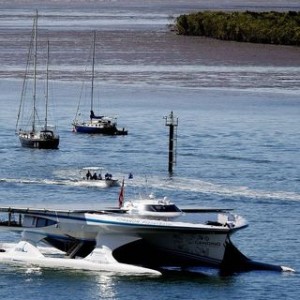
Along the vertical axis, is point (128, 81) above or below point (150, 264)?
above

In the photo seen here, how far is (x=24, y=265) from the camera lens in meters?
56.9

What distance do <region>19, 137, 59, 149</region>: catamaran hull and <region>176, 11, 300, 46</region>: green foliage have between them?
233ft

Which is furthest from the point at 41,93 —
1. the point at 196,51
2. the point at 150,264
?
the point at 150,264

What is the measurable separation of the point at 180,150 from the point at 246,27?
80975 millimetres

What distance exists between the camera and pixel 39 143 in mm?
91125

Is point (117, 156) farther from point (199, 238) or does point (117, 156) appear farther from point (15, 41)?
point (15, 41)

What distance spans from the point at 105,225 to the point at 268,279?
18.3ft

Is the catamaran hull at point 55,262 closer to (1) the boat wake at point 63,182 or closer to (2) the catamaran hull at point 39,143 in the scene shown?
(1) the boat wake at point 63,182

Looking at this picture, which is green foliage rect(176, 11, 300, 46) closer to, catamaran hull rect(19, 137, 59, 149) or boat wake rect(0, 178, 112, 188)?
catamaran hull rect(19, 137, 59, 149)

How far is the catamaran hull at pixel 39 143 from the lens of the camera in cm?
9062

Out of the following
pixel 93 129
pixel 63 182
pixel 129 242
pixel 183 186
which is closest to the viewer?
pixel 129 242

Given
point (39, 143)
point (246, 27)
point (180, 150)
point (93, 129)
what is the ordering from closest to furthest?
1. point (180, 150)
2. point (39, 143)
3. point (93, 129)
4. point (246, 27)

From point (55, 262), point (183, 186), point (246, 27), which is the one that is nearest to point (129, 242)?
point (55, 262)

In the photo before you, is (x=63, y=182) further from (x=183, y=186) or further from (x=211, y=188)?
(x=211, y=188)
